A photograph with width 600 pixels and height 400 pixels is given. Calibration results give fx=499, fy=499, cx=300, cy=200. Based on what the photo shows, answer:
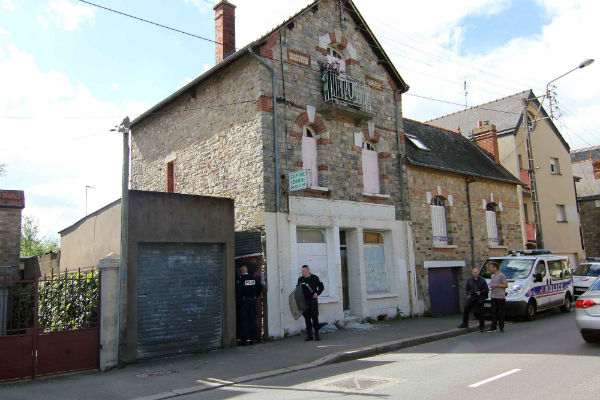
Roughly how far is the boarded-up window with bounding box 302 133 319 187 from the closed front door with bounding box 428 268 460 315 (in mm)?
6195

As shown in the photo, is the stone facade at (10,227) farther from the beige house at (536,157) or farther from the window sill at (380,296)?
the beige house at (536,157)

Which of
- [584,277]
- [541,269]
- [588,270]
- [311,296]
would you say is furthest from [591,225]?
[311,296]

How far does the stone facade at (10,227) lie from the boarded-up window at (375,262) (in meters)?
9.85

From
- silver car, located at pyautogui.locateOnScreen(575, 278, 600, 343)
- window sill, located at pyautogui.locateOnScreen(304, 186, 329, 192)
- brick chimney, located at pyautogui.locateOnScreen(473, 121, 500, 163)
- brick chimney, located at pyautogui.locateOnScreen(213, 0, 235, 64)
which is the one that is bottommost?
silver car, located at pyautogui.locateOnScreen(575, 278, 600, 343)

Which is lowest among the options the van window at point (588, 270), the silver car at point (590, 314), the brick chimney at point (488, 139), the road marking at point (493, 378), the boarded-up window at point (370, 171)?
the road marking at point (493, 378)

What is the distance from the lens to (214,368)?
923 cm

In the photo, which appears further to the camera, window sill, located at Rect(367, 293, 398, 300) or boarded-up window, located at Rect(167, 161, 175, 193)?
boarded-up window, located at Rect(167, 161, 175, 193)

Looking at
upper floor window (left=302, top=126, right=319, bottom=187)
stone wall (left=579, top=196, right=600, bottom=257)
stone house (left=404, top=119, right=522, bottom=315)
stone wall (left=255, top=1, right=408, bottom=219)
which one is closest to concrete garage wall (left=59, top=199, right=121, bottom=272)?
stone wall (left=255, top=1, right=408, bottom=219)

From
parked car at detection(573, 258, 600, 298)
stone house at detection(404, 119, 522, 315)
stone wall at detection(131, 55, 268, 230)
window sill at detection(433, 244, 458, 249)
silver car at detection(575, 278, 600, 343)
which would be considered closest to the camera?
silver car at detection(575, 278, 600, 343)

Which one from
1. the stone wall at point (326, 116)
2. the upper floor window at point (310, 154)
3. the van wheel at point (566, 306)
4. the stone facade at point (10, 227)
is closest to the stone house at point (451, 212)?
the stone wall at point (326, 116)

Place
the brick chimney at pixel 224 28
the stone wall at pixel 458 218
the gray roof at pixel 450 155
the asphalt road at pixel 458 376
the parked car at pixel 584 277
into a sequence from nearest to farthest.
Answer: the asphalt road at pixel 458 376 → the brick chimney at pixel 224 28 → the stone wall at pixel 458 218 → the gray roof at pixel 450 155 → the parked car at pixel 584 277

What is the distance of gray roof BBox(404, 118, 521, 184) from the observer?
18.9 metres

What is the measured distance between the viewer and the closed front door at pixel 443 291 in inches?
703

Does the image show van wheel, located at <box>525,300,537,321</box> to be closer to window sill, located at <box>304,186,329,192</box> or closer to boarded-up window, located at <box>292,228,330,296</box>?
boarded-up window, located at <box>292,228,330,296</box>
